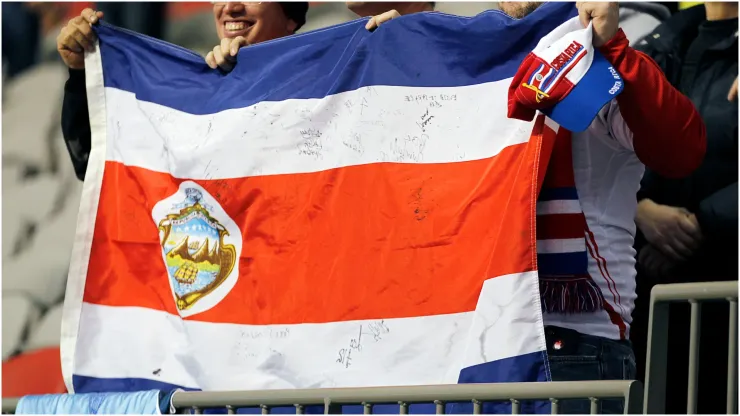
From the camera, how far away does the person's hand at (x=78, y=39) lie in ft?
15.3

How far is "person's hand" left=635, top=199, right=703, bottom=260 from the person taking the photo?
3859mm

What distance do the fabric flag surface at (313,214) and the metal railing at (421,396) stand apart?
0.84ft

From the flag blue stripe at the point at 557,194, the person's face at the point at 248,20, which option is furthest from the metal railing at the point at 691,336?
the person's face at the point at 248,20

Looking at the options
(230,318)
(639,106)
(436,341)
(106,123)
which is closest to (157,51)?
(106,123)

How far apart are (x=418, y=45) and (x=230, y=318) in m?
1.10

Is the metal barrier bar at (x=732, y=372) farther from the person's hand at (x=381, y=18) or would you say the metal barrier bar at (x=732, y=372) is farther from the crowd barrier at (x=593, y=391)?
the person's hand at (x=381, y=18)

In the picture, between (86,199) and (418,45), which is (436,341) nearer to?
(418,45)

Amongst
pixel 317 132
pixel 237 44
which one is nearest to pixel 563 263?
pixel 317 132

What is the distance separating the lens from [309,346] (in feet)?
12.7

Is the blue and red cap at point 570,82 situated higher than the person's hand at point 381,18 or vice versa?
the person's hand at point 381,18

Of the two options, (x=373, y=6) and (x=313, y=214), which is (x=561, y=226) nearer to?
(x=313, y=214)

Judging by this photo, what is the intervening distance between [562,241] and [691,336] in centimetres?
73

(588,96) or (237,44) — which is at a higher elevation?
(237,44)

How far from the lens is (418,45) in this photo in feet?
12.8
